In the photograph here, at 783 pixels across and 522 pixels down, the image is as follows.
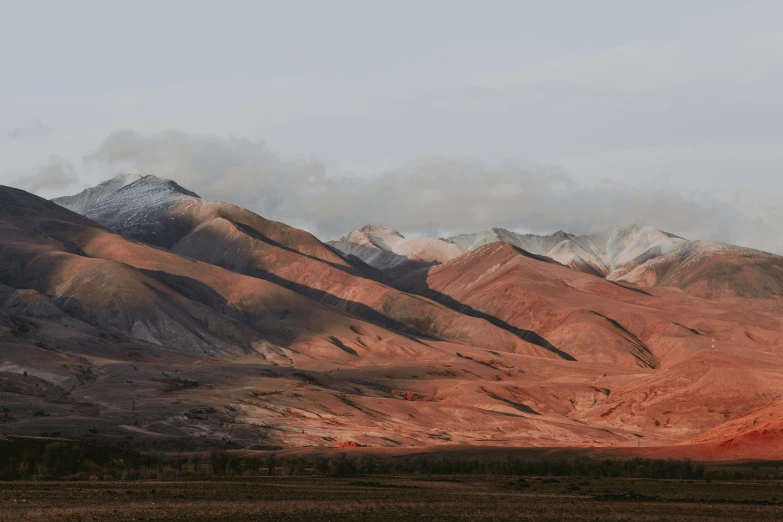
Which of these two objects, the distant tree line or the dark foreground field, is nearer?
the dark foreground field

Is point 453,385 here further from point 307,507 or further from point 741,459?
point 307,507

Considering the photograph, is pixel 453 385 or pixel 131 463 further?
pixel 453 385

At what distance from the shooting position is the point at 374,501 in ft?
155

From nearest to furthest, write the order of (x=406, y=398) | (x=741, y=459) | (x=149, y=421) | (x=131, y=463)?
(x=131, y=463), (x=741, y=459), (x=149, y=421), (x=406, y=398)

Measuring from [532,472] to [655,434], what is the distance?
6350 cm

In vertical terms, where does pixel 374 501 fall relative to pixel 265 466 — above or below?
above

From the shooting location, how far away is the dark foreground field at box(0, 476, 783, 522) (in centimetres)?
3947

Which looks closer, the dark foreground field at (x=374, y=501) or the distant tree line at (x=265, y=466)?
the dark foreground field at (x=374, y=501)

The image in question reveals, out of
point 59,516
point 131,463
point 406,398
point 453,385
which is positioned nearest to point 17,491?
point 59,516

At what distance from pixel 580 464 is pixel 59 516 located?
5240cm

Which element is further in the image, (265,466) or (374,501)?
(265,466)

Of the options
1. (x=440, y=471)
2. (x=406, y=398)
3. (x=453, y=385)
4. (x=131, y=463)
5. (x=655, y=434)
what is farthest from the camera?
(x=453, y=385)

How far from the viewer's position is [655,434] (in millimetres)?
137500

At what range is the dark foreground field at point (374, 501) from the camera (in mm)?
39469
